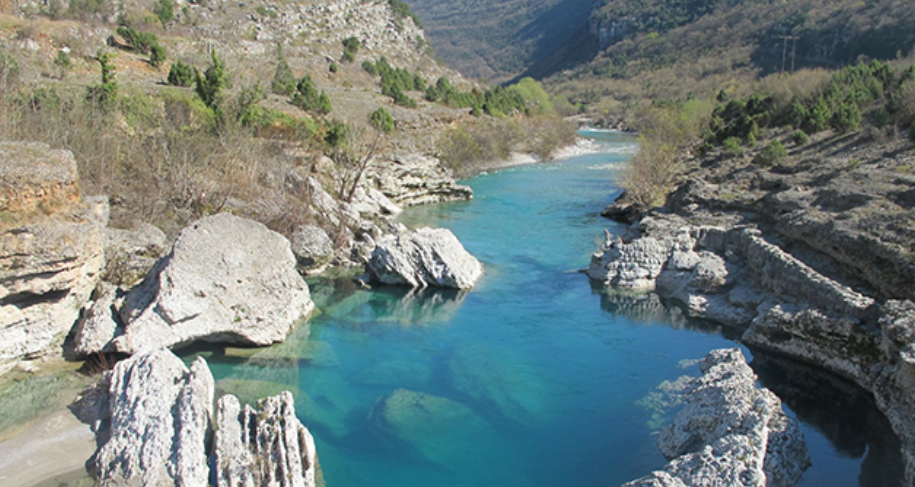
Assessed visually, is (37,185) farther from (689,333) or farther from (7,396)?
(689,333)

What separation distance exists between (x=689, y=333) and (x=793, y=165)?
13.8 metres

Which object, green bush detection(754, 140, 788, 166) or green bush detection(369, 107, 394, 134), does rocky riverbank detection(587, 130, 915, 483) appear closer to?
green bush detection(754, 140, 788, 166)

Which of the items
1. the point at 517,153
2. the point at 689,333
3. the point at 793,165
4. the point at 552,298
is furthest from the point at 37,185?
the point at 517,153

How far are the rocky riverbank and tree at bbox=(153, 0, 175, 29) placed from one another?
1806 inches

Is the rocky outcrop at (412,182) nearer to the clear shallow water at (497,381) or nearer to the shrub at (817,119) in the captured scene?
the clear shallow water at (497,381)

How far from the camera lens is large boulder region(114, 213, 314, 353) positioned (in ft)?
44.5

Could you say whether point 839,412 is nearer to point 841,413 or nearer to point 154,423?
point 841,413

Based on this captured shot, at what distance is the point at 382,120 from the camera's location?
41.0 m

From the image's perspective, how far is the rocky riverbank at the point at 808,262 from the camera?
42.2 feet

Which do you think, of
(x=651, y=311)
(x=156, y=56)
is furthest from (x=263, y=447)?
(x=156, y=56)

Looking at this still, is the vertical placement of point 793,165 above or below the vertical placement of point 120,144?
below

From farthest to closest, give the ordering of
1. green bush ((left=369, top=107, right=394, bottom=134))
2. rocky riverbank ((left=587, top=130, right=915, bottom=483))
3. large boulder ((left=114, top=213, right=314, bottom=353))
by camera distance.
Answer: green bush ((left=369, top=107, right=394, bottom=134)) < large boulder ((left=114, top=213, right=314, bottom=353)) < rocky riverbank ((left=587, top=130, right=915, bottom=483))

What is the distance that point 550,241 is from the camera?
27.2 metres

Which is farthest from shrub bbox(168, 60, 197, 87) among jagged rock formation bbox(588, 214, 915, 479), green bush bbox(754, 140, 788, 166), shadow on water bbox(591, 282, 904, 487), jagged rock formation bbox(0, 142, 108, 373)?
shadow on water bbox(591, 282, 904, 487)
